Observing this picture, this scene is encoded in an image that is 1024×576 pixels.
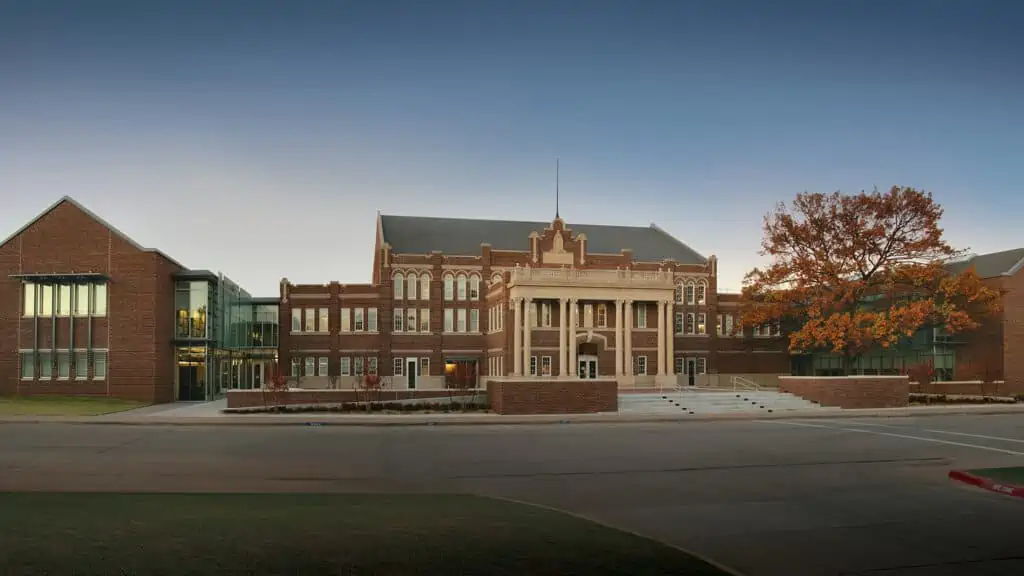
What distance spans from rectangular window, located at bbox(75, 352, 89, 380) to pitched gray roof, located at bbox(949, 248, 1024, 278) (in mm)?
57781

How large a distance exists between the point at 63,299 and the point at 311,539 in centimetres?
4559

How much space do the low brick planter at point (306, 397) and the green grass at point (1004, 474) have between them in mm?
29313

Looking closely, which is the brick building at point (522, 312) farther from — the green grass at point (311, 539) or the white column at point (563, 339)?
the green grass at point (311, 539)

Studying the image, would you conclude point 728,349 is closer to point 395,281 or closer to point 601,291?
point 601,291

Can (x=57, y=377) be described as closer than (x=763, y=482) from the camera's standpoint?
No

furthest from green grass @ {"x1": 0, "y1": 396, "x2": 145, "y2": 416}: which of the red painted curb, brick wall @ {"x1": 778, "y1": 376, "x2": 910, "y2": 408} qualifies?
brick wall @ {"x1": 778, "y1": 376, "x2": 910, "y2": 408}

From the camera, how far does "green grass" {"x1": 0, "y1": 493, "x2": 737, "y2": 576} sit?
10.2 m

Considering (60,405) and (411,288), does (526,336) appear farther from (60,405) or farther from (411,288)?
(60,405)

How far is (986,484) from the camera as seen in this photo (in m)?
17.7

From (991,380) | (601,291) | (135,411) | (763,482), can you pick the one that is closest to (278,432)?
(135,411)

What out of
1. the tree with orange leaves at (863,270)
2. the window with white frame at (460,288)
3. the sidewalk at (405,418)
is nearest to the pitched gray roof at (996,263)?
the tree with orange leaves at (863,270)

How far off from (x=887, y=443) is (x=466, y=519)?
744 inches

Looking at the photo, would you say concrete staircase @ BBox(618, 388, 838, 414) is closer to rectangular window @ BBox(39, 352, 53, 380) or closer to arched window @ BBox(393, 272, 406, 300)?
arched window @ BBox(393, 272, 406, 300)

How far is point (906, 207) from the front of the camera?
180 feet
